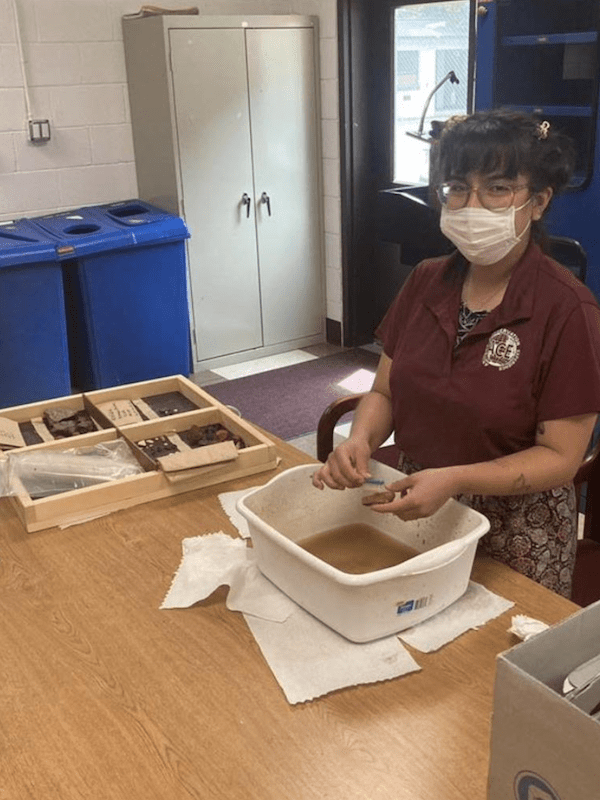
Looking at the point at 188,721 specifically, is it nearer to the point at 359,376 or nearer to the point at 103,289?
the point at 103,289

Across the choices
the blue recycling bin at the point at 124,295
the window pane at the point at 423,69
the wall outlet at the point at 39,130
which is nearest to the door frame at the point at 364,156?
the window pane at the point at 423,69

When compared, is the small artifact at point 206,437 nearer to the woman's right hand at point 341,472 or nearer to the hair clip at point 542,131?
the woman's right hand at point 341,472

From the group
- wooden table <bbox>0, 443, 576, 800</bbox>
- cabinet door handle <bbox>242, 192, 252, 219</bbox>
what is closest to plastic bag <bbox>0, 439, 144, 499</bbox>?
wooden table <bbox>0, 443, 576, 800</bbox>

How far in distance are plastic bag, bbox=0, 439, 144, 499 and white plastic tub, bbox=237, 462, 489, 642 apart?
0.40 metres

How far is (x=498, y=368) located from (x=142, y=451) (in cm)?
75

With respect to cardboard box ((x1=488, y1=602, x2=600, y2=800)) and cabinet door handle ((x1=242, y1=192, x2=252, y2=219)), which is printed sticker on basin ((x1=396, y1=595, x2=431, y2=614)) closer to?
cardboard box ((x1=488, y1=602, x2=600, y2=800))

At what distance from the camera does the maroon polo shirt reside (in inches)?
57.5

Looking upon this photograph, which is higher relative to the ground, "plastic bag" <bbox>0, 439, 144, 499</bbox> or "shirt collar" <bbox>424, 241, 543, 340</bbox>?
"shirt collar" <bbox>424, 241, 543, 340</bbox>

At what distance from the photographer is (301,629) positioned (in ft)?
4.17

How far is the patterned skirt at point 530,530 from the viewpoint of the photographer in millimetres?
1586

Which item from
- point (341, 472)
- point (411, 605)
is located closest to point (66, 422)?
point (341, 472)

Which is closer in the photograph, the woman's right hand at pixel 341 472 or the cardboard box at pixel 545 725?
the cardboard box at pixel 545 725

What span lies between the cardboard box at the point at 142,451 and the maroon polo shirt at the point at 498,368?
13.9 inches

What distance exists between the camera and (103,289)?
392 centimetres
